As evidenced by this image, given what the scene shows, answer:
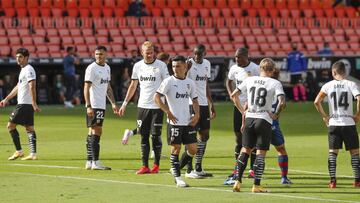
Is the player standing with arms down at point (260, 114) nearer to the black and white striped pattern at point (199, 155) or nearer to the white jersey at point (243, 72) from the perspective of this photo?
the white jersey at point (243, 72)

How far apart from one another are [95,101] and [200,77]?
200cm

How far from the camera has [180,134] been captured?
16281mm

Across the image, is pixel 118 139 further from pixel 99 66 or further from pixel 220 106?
pixel 220 106

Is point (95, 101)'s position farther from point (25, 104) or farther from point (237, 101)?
point (237, 101)

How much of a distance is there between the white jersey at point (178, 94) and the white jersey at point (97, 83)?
9.50 feet

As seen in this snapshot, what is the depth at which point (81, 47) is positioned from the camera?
40625mm

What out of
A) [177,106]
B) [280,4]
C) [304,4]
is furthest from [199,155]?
Result: [304,4]

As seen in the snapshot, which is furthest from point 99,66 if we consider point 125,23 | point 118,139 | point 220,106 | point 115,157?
point 125,23

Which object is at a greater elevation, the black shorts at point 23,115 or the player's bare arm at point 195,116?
the player's bare arm at point 195,116

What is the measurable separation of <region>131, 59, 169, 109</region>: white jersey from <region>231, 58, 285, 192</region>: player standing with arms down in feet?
10.1

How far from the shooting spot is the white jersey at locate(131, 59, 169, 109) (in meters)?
18.3

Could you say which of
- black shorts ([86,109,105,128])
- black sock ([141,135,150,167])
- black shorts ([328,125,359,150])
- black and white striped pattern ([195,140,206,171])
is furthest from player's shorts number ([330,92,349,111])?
black shorts ([86,109,105,128])

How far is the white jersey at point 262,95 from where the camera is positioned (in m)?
15.4

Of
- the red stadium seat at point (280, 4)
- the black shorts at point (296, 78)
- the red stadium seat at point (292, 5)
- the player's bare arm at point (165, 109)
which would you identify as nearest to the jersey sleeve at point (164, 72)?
the player's bare arm at point (165, 109)
